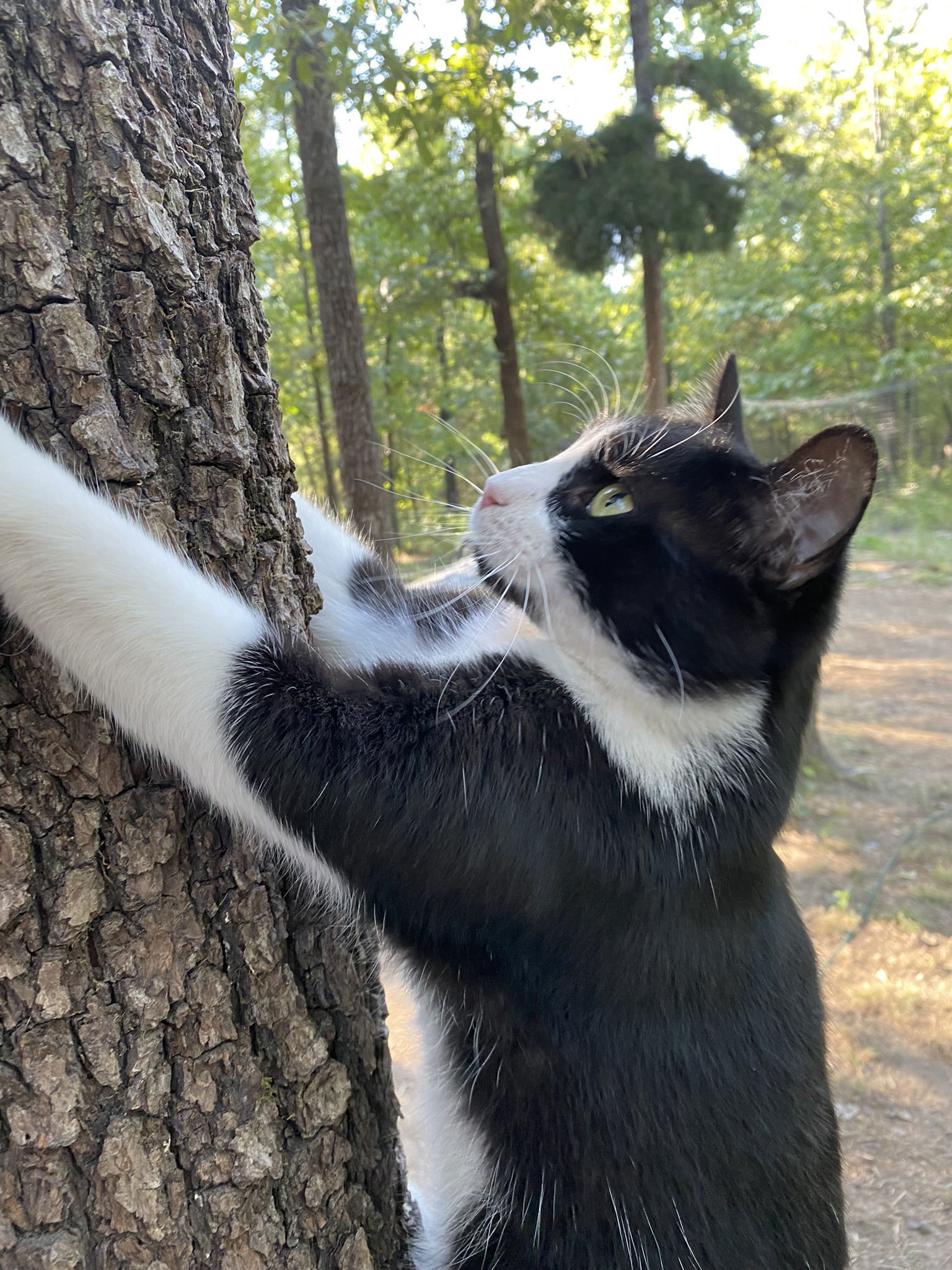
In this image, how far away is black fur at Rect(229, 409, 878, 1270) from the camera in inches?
48.4

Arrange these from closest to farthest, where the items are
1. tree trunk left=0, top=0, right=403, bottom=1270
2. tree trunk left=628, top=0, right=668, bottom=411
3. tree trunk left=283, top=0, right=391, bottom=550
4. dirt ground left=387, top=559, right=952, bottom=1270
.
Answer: tree trunk left=0, top=0, right=403, bottom=1270, dirt ground left=387, top=559, right=952, bottom=1270, tree trunk left=283, top=0, right=391, bottom=550, tree trunk left=628, top=0, right=668, bottom=411

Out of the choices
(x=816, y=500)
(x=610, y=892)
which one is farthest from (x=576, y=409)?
(x=610, y=892)

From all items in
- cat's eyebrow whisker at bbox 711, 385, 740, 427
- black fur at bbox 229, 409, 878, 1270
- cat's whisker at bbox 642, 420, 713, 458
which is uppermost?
cat's eyebrow whisker at bbox 711, 385, 740, 427

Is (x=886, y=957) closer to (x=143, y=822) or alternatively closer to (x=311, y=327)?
(x=143, y=822)

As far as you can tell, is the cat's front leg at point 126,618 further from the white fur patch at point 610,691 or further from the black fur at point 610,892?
the white fur patch at point 610,691

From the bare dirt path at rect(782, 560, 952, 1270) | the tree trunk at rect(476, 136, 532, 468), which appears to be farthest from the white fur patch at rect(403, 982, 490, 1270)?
the tree trunk at rect(476, 136, 532, 468)

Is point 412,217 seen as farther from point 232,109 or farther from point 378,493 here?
point 232,109

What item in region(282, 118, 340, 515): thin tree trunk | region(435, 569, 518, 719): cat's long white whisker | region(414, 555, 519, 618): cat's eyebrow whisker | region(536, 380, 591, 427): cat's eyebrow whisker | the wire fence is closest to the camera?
region(435, 569, 518, 719): cat's long white whisker

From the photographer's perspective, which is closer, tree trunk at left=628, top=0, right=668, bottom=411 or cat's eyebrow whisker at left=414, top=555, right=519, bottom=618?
cat's eyebrow whisker at left=414, top=555, right=519, bottom=618

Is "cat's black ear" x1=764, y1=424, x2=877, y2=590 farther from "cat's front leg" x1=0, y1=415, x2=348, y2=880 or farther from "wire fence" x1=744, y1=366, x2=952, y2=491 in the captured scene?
"wire fence" x1=744, y1=366, x2=952, y2=491

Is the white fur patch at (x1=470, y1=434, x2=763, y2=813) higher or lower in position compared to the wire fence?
higher

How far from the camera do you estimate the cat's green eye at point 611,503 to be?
155 cm

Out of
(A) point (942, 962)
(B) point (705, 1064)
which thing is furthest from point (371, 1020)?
(A) point (942, 962)

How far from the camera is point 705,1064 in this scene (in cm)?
136
